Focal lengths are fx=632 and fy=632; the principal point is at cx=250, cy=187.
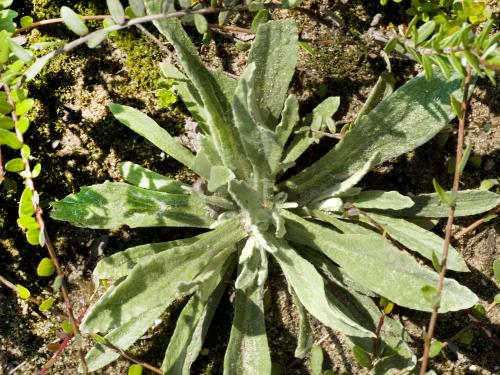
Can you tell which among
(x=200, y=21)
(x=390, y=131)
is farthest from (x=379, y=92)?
(x=200, y=21)

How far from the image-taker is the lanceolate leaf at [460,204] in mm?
1907

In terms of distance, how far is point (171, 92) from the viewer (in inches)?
78.6

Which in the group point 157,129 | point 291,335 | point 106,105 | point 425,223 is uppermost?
point 106,105

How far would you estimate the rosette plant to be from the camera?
1761 mm

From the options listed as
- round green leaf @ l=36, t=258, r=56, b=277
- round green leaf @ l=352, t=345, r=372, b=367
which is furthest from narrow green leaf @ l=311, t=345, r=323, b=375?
round green leaf @ l=36, t=258, r=56, b=277

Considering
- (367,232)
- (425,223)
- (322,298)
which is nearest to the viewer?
(322,298)

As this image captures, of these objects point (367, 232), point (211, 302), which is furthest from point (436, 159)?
point (211, 302)

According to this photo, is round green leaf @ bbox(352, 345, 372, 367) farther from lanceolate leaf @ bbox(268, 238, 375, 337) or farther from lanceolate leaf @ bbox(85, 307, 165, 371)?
lanceolate leaf @ bbox(85, 307, 165, 371)

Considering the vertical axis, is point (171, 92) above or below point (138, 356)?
above

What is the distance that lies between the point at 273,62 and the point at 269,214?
45cm

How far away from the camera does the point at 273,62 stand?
6.09ft

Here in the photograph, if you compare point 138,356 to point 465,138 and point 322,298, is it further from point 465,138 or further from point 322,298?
point 465,138

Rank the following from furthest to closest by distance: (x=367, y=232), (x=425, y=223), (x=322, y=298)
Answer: (x=425, y=223) → (x=367, y=232) → (x=322, y=298)

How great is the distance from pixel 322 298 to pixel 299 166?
581 mm
